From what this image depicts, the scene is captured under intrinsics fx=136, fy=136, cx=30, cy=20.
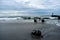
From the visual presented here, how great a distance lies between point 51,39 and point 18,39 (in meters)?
2.54

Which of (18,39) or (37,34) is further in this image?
(37,34)

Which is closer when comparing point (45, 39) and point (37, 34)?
point (45, 39)

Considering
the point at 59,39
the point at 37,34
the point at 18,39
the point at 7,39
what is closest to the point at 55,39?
the point at 59,39

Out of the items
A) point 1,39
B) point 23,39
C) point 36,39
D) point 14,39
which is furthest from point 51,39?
point 1,39

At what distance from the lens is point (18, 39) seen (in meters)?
10.3

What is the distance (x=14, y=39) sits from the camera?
403 inches

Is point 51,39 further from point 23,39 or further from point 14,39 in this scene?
point 14,39

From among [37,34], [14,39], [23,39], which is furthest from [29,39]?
[37,34]

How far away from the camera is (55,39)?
34.9 ft

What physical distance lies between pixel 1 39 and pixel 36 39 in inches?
104

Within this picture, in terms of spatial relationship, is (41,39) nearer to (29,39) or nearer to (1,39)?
(29,39)

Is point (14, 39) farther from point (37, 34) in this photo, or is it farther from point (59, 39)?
point (59, 39)

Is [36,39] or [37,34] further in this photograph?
[37,34]

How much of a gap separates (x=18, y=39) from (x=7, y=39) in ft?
2.69
